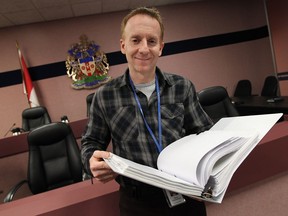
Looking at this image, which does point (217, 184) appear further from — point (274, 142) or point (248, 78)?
point (248, 78)

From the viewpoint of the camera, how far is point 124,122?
83 centimetres

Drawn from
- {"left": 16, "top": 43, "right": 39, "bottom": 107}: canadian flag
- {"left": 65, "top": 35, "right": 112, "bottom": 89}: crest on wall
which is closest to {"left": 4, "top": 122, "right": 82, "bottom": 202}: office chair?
{"left": 16, "top": 43, "right": 39, "bottom": 107}: canadian flag

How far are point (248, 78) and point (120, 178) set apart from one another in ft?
18.3

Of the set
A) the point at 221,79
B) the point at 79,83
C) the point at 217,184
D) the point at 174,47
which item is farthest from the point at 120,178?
the point at 221,79

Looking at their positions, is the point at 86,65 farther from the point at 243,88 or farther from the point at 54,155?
the point at 243,88

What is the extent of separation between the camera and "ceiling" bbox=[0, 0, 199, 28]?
11.6 feet

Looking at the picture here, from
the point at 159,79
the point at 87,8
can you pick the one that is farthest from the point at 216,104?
the point at 87,8

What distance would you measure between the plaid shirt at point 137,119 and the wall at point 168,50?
13.3ft

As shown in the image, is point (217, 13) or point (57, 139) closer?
point (57, 139)

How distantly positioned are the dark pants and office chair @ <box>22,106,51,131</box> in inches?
130

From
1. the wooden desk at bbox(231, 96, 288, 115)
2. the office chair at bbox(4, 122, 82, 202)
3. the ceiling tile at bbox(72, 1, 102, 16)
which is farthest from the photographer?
the ceiling tile at bbox(72, 1, 102, 16)

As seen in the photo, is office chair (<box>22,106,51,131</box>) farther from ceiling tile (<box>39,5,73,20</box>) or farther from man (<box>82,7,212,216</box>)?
man (<box>82,7,212,216</box>)

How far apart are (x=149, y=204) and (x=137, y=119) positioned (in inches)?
10.9

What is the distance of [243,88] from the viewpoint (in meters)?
5.26
